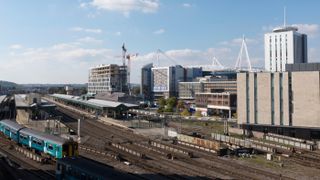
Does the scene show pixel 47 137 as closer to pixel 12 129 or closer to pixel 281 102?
pixel 12 129

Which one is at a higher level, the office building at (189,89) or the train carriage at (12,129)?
the office building at (189,89)

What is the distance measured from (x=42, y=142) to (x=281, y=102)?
134ft

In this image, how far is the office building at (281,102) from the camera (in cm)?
6206

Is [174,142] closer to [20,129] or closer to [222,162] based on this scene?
[222,162]

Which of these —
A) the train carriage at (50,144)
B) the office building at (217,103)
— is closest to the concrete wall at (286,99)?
the train carriage at (50,144)

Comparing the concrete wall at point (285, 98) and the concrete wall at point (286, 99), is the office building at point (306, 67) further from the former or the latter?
the concrete wall at point (285, 98)

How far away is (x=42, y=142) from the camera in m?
45.8

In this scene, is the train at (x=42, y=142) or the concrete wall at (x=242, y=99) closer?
the train at (x=42, y=142)

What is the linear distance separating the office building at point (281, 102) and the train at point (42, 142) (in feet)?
127

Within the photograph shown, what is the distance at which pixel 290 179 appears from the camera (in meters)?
37.7

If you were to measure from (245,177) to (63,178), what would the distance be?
1812 centimetres

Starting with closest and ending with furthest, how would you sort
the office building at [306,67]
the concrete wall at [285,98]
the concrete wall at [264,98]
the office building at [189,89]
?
the concrete wall at [285,98]
the concrete wall at [264,98]
the office building at [306,67]
the office building at [189,89]

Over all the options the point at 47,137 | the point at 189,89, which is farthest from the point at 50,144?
the point at 189,89

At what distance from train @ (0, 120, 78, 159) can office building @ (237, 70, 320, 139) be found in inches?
1523
